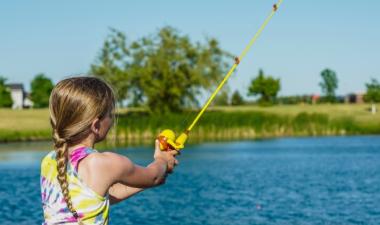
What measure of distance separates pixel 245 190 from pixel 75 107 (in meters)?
17.5

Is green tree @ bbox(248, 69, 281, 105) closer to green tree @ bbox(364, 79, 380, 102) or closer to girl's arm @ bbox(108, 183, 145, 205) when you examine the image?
green tree @ bbox(364, 79, 380, 102)

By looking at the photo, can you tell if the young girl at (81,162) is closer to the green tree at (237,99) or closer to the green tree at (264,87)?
Answer: the green tree at (237,99)

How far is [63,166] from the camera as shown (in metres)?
2.65

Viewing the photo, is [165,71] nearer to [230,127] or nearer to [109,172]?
[230,127]

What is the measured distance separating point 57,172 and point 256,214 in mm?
13033

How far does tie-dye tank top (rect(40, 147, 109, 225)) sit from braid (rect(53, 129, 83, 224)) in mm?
16

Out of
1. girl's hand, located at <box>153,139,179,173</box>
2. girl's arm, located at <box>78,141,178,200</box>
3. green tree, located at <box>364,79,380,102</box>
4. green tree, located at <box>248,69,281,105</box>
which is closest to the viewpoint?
girl's arm, located at <box>78,141,178,200</box>

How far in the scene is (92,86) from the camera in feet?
8.90

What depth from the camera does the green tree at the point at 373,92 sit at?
94.1m

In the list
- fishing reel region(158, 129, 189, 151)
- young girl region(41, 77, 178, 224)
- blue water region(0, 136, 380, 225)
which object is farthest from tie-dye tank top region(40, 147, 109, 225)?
blue water region(0, 136, 380, 225)

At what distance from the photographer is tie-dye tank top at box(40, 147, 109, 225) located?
2674mm

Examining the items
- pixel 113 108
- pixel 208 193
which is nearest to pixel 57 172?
pixel 113 108

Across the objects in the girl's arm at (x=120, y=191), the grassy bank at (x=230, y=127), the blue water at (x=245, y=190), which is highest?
the girl's arm at (x=120, y=191)

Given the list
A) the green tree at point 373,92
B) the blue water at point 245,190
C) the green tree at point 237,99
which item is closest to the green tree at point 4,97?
the green tree at point 237,99
